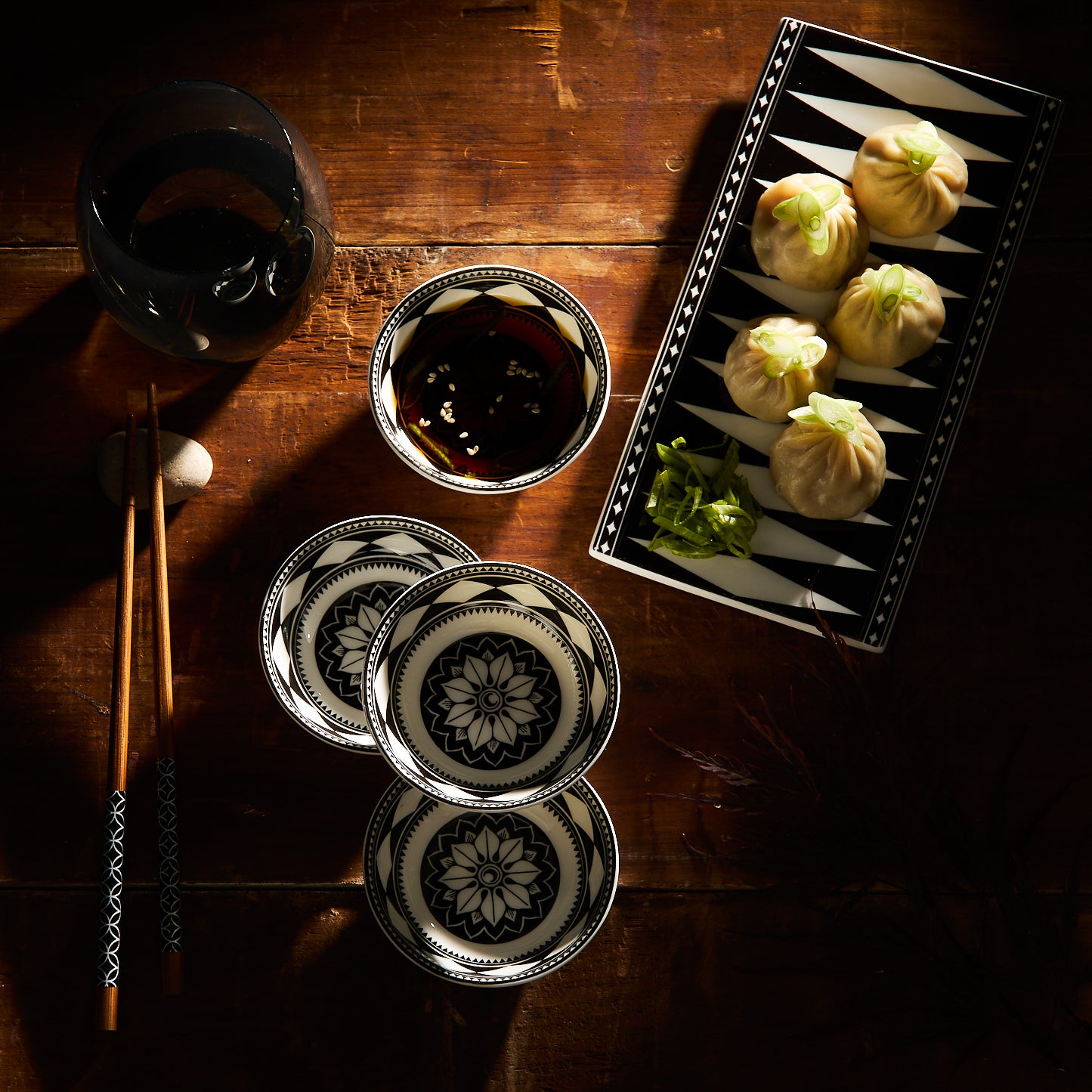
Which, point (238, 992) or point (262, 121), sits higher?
point (262, 121)

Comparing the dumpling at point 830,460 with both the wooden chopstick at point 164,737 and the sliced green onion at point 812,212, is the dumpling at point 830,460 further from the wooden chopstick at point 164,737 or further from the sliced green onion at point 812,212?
the wooden chopstick at point 164,737

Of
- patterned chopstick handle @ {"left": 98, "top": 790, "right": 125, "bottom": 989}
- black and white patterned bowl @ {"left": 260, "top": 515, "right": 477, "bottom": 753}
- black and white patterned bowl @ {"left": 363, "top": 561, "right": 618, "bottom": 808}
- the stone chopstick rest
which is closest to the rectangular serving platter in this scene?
black and white patterned bowl @ {"left": 363, "top": 561, "right": 618, "bottom": 808}

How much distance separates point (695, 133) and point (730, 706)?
2.42 ft

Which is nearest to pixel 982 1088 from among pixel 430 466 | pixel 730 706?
pixel 730 706

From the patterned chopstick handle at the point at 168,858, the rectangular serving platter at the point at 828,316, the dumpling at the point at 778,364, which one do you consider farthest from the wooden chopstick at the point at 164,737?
the dumpling at the point at 778,364

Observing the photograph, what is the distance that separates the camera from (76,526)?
43.9 inches

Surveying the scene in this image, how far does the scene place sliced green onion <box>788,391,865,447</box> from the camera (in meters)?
0.99

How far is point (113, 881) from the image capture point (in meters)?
1.02

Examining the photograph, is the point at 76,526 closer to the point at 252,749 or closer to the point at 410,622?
the point at 252,749

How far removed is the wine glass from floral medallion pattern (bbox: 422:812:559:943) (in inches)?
24.4

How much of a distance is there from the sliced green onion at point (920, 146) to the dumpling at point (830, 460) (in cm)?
29

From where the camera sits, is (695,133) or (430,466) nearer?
(430,466)

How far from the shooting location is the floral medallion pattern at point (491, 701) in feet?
3.46

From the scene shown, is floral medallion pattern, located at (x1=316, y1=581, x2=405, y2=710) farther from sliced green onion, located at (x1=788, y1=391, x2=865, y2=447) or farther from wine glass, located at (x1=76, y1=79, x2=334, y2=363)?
sliced green onion, located at (x1=788, y1=391, x2=865, y2=447)
